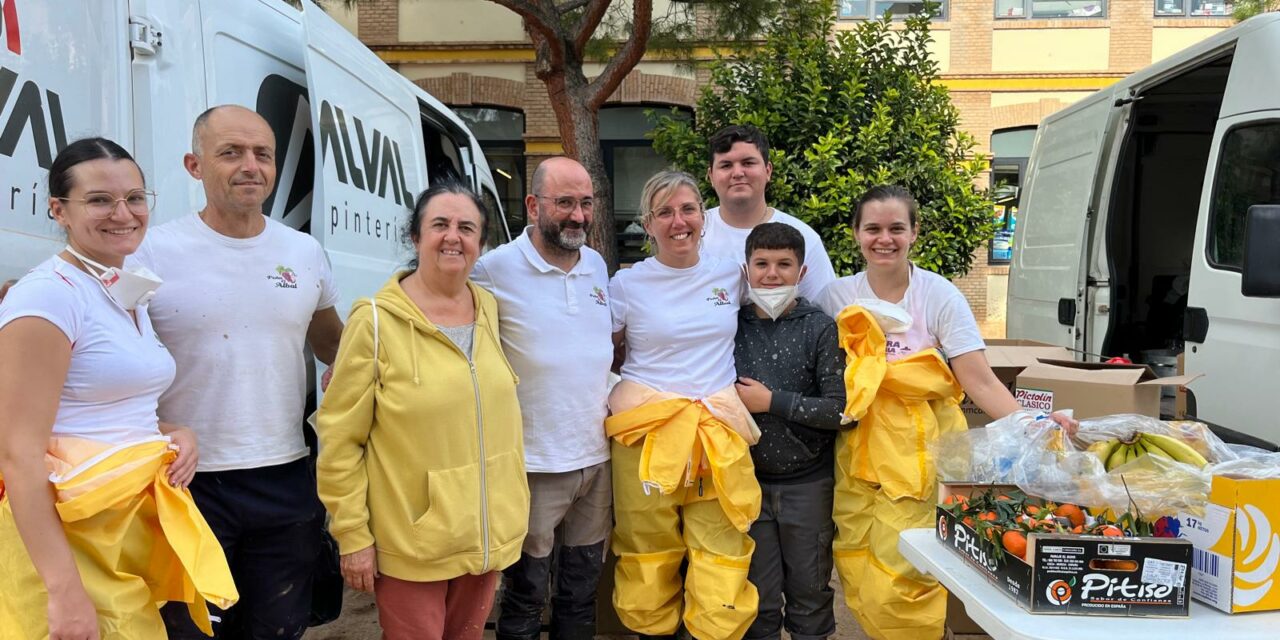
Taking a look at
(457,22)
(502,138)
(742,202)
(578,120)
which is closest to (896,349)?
(742,202)

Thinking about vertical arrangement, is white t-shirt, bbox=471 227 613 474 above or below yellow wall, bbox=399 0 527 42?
below

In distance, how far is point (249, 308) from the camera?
2.33 meters

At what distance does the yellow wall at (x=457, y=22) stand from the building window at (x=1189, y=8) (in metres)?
9.23

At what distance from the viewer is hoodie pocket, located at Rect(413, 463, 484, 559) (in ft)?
7.81

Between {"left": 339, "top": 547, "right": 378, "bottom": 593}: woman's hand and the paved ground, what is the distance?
164cm

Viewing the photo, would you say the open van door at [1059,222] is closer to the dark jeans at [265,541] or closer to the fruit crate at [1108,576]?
the fruit crate at [1108,576]

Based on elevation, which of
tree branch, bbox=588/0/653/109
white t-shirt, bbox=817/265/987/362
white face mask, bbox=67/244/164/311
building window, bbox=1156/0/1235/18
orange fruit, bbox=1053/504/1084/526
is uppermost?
building window, bbox=1156/0/1235/18

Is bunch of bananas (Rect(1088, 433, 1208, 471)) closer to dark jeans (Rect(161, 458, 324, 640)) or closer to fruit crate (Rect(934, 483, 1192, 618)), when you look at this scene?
fruit crate (Rect(934, 483, 1192, 618))

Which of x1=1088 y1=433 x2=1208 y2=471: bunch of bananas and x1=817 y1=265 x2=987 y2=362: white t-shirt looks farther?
x1=817 y1=265 x2=987 y2=362: white t-shirt

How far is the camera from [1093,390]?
350cm

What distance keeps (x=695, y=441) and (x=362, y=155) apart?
1.86 meters

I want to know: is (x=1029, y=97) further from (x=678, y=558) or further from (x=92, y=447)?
(x=92, y=447)

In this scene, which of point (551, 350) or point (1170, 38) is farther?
point (1170, 38)

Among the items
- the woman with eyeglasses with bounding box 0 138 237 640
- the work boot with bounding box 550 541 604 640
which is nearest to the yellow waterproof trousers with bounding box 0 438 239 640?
the woman with eyeglasses with bounding box 0 138 237 640
